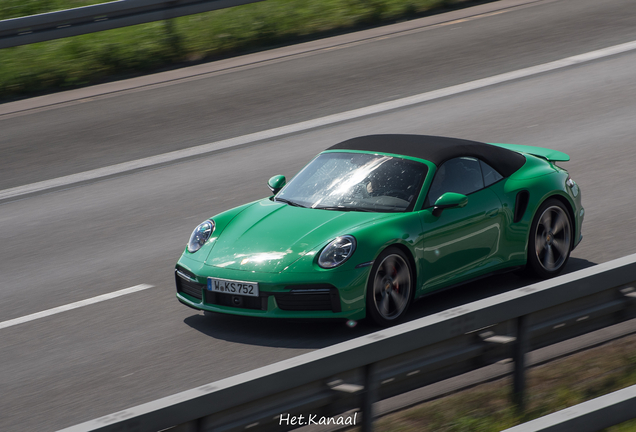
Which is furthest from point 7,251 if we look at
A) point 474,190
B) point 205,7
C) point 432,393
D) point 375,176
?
point 205,7

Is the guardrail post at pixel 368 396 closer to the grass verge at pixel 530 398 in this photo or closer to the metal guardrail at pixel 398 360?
the metal guardrail at pixel 398 360

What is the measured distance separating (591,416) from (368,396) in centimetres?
103

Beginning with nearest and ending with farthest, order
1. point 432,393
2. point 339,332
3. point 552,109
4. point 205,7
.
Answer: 1. point 432,393
2. point 339,332
3. point 552,109
4. point 205,7

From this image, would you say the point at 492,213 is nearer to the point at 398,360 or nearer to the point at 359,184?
the point at 359,184

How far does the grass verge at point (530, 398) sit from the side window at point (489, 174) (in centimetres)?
221

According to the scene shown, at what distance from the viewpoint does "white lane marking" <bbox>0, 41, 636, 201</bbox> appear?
11289 millimetres

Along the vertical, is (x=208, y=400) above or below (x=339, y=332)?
above

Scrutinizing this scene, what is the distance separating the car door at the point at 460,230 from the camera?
6832 mm

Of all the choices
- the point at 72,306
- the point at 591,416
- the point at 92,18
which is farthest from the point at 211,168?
the point at 591,416

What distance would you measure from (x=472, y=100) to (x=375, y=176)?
6672 millimetres

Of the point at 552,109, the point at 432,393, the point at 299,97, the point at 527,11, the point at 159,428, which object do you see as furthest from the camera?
the point at 527,11

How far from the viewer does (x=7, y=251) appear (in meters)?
9.13

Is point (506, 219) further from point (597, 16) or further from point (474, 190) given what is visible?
point (597, 16)

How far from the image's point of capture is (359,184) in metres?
7.23
